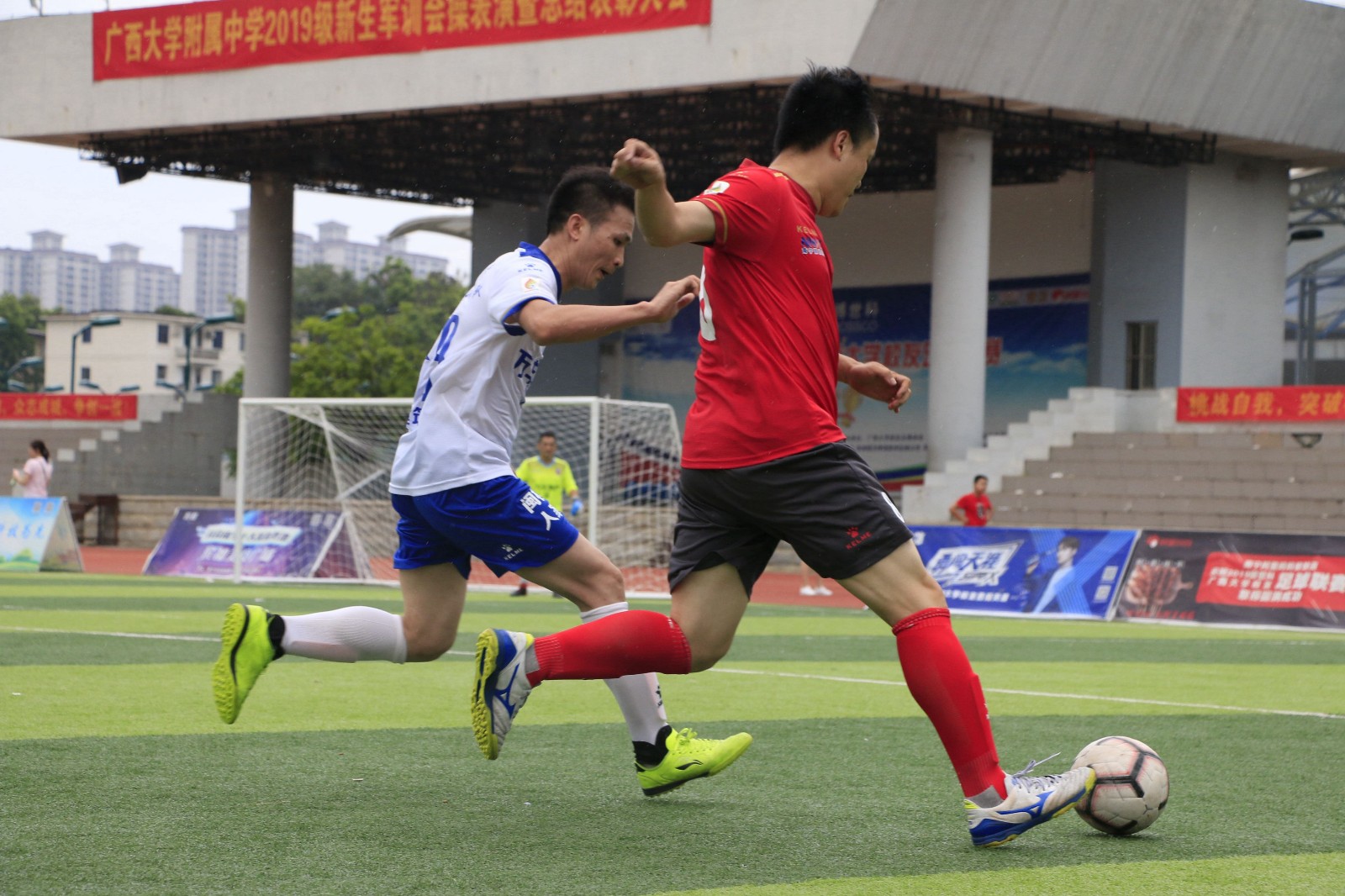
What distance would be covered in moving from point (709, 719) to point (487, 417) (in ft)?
9.28

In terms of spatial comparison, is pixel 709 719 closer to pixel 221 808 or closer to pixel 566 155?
pixel 221 808

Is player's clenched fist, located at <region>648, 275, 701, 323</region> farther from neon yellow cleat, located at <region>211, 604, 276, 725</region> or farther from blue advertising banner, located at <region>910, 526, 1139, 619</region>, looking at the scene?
blue advertising banner, located at <region>910, 526, 1139, 619</region>

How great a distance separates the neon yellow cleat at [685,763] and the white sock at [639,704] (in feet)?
0.22

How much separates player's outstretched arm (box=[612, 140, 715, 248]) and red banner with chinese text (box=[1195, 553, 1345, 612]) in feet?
46.6

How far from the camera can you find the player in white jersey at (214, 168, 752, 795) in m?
5.31

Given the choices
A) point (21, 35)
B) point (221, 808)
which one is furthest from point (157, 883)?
point (21, 35)

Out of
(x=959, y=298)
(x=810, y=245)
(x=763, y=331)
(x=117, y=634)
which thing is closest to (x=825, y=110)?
(x=810, y=245)

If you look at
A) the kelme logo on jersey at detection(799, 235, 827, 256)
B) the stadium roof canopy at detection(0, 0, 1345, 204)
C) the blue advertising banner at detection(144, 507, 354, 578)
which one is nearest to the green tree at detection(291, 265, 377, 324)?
the stadium roof canopy at detection(0, 0, 1345, 204)

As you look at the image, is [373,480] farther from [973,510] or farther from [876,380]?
[876,380]

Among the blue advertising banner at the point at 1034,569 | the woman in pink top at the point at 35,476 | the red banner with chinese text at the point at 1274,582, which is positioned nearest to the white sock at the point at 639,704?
the red banner with chinese text at the point at 1274,582

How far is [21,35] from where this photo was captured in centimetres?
3612

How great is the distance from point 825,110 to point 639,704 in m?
1.98

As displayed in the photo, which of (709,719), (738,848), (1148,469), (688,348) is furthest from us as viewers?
(688,348)

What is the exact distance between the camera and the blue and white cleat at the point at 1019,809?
4520 mm
